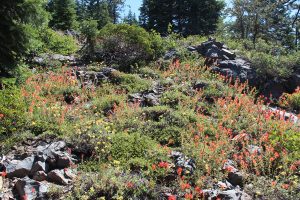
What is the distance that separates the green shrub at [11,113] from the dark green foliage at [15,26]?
62.1 inches

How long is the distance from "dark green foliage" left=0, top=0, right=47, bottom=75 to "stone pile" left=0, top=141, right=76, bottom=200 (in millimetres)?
3050

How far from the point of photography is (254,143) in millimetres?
7188

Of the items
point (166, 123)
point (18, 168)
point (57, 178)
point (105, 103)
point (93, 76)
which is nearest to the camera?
point (57, 178)

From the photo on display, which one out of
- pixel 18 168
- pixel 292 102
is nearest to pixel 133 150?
pixel 18 168

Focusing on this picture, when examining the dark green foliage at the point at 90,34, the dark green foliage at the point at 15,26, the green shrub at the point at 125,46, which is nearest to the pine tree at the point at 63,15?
the dark green foliage at the point at 90,34

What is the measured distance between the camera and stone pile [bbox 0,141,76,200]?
524 cm

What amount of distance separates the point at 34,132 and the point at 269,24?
2561 centimetres

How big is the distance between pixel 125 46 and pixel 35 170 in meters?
8.20

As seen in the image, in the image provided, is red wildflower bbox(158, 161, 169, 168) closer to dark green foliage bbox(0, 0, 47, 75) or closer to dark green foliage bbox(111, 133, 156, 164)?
dark green foliage bbox(111, 133, 156, 164)

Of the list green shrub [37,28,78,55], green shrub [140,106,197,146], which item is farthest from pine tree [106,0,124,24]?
green shrub [140,106,197,146]

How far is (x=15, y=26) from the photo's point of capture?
8375 mm

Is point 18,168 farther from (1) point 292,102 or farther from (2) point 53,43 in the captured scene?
(2) point 53,43

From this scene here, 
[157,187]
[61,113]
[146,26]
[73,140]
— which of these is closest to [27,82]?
[61,113]

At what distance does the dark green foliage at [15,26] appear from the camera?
27.5ft
